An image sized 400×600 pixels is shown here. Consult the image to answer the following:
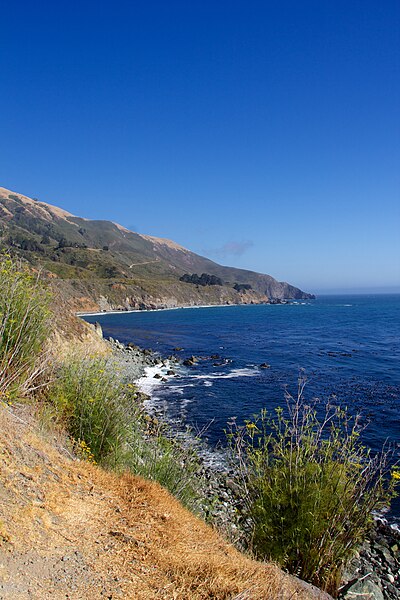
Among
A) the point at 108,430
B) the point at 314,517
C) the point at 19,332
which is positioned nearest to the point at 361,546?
the point at 314,517

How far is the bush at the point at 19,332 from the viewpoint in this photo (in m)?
9.27

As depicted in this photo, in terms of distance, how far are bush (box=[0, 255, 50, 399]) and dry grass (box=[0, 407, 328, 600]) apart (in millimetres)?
1578

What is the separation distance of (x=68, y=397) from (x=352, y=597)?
7923mm

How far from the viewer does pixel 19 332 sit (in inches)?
378

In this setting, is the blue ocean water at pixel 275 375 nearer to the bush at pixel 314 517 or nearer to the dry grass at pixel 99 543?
the bush at pixel 314 517

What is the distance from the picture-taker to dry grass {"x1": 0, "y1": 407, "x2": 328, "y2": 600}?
4969mm

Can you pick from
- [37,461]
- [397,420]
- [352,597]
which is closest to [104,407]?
[37,461]

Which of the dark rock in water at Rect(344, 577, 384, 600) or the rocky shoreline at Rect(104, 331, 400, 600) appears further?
the rocky shoreline at Rect(104, 331, 400, 600)

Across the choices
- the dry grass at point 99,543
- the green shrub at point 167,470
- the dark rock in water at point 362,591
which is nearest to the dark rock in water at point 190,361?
the green shrub at point 167,470

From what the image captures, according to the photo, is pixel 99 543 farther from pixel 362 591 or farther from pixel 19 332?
pixel 362 591

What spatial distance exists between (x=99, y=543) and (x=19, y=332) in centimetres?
562

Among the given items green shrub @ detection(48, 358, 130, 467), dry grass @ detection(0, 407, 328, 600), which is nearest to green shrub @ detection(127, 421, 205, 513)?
green shrub @ detection(48, 358, 130, 467)

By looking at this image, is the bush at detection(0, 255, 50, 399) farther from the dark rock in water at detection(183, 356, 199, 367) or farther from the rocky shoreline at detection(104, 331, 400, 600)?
the dark rock in water at detection(183, 356, 199, 367)

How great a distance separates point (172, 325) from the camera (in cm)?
9075
